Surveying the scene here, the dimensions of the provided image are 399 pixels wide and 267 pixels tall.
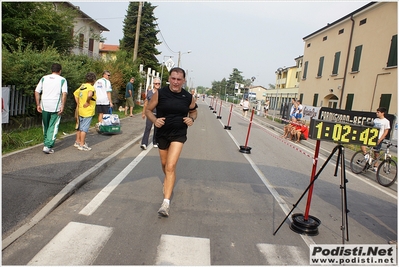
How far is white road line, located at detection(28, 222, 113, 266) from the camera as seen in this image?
3.06m

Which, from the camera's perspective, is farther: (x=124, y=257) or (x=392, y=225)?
(x=392, y=225)

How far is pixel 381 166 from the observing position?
7883mm

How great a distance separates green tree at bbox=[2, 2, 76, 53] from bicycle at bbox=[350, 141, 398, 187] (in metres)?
11.9

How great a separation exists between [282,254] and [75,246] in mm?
2321

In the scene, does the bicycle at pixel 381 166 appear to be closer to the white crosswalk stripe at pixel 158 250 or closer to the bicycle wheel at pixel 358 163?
the bicycle wheel at pixel 358 163

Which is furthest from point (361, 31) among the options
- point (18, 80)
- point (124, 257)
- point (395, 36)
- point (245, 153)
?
point (124, 257)

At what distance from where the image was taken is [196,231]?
12.9ft

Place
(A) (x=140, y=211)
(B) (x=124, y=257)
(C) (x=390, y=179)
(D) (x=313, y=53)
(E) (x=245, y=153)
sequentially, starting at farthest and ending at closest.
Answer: (D) (x=313, y=53)
(E) (x=245, y=153)
(C) (x=390, y=179)
(A) (x=140, y=211)
(B) (x=124, y=257)

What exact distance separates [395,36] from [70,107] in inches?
665

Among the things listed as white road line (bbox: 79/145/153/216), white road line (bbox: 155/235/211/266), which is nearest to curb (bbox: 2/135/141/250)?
white road line (bbox: 79/145/153/216)

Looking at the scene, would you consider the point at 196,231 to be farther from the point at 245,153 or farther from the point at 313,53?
the point at 313,53

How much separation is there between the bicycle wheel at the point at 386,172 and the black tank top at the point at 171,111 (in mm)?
5833

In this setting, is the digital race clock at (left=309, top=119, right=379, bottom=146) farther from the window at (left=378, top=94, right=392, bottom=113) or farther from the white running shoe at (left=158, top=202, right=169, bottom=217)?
the window at (left=378, top=94, right=392, bottom=113)

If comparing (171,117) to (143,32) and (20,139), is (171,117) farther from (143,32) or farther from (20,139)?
(143,32)
